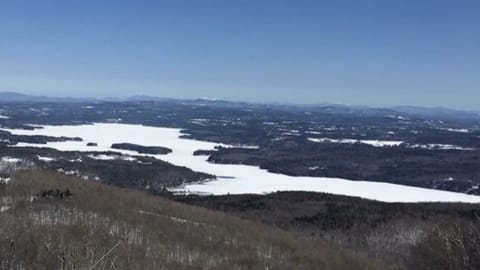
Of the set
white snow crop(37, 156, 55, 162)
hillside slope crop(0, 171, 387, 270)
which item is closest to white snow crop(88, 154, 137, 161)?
white snow crop(37, 156, 55, 162)

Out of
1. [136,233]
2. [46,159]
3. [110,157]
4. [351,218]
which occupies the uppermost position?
[136,233]

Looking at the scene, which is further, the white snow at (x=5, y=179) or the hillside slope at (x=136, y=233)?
the white snow at (x=5, y=179)

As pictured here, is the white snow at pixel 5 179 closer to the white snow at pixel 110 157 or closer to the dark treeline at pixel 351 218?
the dark treeline at pixel 351 218

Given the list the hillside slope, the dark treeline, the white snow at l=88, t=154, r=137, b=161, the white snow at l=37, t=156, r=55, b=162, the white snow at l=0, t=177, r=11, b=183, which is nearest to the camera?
the hillside slope

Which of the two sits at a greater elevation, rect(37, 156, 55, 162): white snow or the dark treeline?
the dark treeline

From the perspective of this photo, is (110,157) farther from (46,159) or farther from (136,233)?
(136,233)

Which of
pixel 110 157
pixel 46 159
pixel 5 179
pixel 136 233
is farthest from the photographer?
pixel 110 157

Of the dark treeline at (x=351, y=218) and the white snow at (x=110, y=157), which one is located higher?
the dark treeline at (x=351, y=218)

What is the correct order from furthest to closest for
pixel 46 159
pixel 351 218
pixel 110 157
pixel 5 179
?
pixel 110 157, pixel 46 159, pixel 351 218, pixel 5 179

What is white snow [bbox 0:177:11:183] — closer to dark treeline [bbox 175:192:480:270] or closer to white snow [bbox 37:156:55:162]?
dark treeline [bbox 175:192:480:270]

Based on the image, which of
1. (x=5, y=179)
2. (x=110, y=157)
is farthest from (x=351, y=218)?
(x=110, y=157)

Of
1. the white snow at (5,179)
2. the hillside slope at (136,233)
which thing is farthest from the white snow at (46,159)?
the white snow at (5,179)
